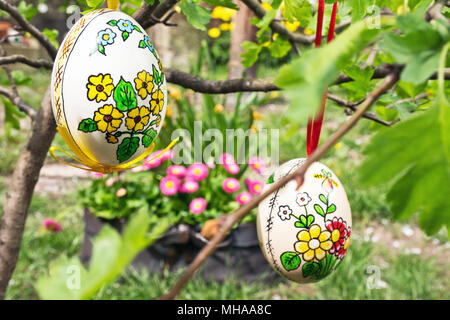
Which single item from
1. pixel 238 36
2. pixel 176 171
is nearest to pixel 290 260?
pixel 176 171

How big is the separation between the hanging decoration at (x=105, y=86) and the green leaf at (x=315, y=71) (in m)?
0.53

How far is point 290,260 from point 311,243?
0.17ft

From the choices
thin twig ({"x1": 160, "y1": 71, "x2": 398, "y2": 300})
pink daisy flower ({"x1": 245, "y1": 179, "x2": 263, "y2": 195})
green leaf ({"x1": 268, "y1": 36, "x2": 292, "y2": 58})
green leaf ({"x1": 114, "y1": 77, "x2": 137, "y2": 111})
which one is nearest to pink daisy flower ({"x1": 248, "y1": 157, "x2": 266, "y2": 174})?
pink daisy flower ({"x1": 245, "y1": 179, "x2": 263, "y2": 195})

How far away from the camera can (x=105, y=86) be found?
812 millimetres

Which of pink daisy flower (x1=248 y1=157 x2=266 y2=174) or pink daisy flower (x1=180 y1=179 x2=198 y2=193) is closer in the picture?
pink daisy flower (x1=180 y1=179 x2=198 y2=193)

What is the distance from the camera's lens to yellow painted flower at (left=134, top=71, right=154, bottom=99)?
0.83m

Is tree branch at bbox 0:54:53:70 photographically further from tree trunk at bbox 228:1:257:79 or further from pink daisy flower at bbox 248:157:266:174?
tree trunk at bbox 228:1:257:79

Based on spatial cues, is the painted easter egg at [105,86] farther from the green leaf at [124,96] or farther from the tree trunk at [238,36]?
the tree trunk at [238,36]

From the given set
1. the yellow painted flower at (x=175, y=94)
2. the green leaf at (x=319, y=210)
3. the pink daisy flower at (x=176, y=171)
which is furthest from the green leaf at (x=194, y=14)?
the yellow painted flower at (x=175, y=94)

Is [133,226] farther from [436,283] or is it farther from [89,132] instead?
[436,283]

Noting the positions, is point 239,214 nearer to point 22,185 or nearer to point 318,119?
point 318,119

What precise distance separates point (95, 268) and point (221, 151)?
216 cm

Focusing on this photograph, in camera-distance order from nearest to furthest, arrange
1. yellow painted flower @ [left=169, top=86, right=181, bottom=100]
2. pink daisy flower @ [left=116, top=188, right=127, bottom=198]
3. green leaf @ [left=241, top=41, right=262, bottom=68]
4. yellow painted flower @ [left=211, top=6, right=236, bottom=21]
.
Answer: green leaf @ [left=241, top=41, right=262, bottom=68] → yellow painted flower @ [left=211, top=6, right=236, bottom=21] → pink daisy flower @ [left=116, top=188, right=127, bottom=198] → yellow painted flower @ [left=169, top=86, right=181, bottom=100]

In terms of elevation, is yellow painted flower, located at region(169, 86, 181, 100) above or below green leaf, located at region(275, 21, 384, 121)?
below
